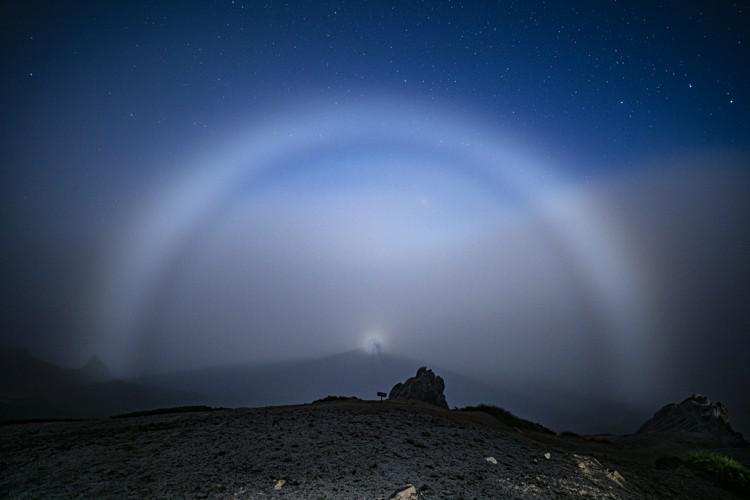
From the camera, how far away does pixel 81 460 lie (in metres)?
11.6

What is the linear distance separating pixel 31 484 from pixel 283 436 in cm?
706

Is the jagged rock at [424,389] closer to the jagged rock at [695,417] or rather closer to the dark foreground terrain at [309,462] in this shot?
the dark foreground terrain at [309,462]

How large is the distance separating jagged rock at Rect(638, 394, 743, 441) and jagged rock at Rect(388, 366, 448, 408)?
1664 inches

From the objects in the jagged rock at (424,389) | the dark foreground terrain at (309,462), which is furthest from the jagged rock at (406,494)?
the jagged rock at (424,389)

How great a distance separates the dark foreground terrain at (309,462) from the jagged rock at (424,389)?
36811 millimetres

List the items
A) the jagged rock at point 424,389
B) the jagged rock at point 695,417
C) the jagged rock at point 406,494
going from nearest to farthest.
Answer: the jagged rock at point 406,494 < the jagged rock at point 424,389 < the jagged rock at point 695,417

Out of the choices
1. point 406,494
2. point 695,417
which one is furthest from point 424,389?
point 695,417

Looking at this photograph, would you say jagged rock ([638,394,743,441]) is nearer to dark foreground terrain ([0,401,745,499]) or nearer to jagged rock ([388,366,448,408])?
jagged rock ([388,366,448,408])

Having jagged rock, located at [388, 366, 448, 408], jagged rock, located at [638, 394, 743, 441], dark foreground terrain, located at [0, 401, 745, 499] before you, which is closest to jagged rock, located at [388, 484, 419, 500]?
dark foreground terrain, located at [0, 401, 745, 499]

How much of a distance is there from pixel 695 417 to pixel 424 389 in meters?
50.5

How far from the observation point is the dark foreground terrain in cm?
959

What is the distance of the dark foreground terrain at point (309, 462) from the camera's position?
9594mm

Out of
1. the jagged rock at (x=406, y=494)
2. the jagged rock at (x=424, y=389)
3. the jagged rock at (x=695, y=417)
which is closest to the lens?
the jagged rock at (x=406, y=494)

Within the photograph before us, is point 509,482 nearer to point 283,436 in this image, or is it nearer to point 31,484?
point 283,436
